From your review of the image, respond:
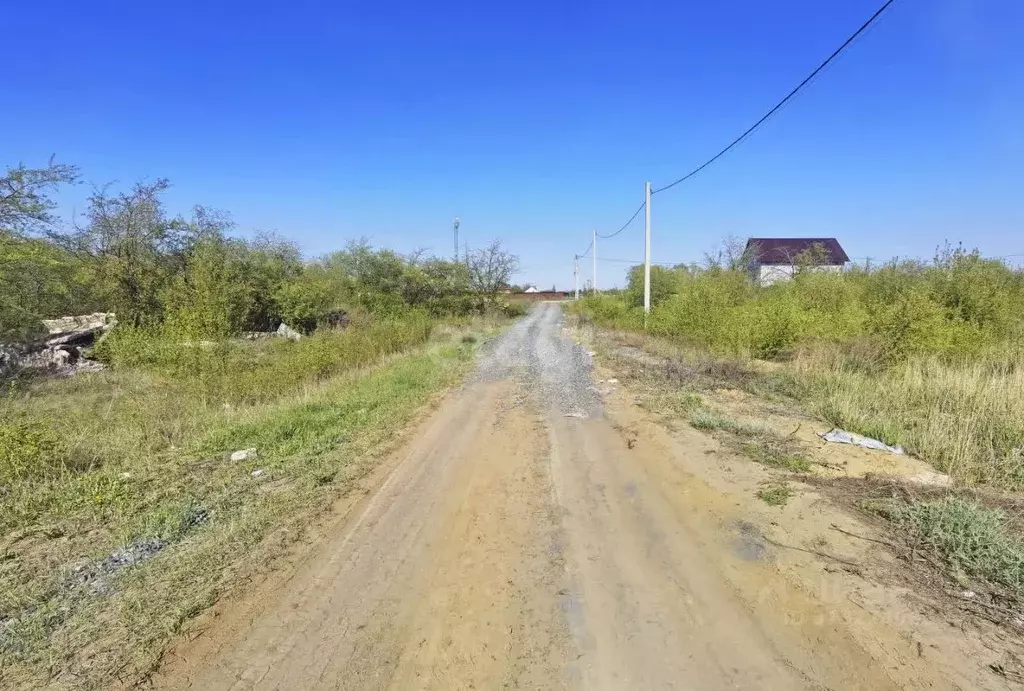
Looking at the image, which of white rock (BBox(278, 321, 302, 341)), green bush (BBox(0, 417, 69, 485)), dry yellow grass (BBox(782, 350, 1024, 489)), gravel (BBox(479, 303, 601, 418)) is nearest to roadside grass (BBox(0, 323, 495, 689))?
green bush (BBox(0, 417, 69, 485))

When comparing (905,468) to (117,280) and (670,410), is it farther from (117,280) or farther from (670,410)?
(117,280)

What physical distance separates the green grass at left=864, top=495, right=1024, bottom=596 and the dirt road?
3.30ft

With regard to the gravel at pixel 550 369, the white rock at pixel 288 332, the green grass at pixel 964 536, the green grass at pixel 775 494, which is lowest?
the green grass at pixel 775 494

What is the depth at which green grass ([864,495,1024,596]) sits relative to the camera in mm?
3238

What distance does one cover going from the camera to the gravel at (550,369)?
28.4 feet

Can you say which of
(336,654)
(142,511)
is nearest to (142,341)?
(142,511)

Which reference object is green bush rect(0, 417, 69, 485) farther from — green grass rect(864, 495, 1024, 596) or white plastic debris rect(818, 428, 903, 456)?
white plastic debris rect(818, 428, 903, 456)

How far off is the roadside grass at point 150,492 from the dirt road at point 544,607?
482 millimetres

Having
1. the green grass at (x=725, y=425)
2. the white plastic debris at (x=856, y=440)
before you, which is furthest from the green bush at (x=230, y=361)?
the white plastic debris at (x=856, y=440)

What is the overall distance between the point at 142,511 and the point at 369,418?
339 cm

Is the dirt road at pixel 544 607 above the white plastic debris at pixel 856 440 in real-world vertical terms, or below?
below

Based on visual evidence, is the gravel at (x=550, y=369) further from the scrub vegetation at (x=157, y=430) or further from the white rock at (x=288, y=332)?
the white rock at (x=288, y=332)

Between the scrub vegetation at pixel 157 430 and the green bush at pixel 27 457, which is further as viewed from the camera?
the green bush at pixel 27 457

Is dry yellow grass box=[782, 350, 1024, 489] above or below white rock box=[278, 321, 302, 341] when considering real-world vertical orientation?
below
